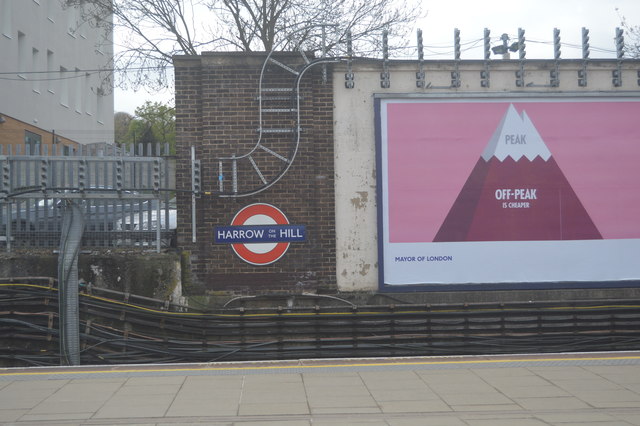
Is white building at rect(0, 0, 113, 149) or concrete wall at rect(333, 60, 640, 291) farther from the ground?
white building at rect(0, 0, 113, 149)

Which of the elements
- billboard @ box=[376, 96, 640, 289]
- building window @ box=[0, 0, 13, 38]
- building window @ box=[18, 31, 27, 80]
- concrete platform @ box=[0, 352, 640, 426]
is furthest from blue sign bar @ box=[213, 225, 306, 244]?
building window @ box=[18, 31, 27, 80]

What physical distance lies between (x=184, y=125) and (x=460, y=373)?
5.64 m

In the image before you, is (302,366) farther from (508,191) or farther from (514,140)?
(514,140)

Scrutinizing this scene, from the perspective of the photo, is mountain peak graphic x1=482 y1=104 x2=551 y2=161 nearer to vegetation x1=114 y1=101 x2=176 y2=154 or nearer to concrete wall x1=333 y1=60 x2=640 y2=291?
concrete wall x1=333 y1=60 x2=640 y2=291

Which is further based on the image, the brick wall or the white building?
the white building

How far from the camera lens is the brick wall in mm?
10547

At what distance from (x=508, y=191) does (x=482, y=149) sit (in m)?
0.79

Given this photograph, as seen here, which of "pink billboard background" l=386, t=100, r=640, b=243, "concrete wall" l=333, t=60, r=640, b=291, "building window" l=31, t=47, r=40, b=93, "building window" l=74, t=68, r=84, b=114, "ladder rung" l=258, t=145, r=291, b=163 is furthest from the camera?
"building window" l=74, t=68, r=84, b=114

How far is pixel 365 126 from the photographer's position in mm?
10797

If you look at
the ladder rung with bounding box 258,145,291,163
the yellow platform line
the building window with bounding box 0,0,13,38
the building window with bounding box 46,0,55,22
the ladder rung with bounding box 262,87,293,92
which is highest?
the building window with bounding box 46,0,55,22

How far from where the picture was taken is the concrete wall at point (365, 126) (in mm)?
10695

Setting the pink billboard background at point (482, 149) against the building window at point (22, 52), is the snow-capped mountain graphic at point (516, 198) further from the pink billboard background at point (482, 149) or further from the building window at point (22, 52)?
the building window at point (22, 52)

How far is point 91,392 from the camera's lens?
7.41m

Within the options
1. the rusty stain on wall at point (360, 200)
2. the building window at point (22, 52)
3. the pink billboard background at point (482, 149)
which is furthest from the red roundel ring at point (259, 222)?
the building window at point (22, 52)
